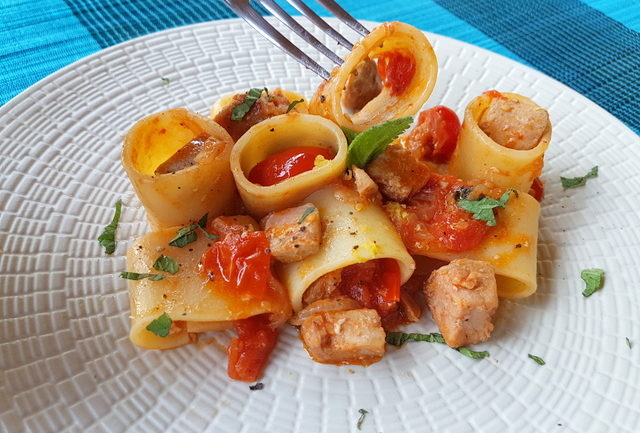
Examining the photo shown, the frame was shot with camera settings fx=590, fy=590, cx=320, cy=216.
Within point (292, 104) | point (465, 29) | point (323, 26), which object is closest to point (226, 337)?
point (292, 104)

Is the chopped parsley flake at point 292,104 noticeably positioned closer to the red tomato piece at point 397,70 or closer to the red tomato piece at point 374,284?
the red tomato piece at point 397,70

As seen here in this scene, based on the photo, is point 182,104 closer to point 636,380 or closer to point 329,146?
point 329,146

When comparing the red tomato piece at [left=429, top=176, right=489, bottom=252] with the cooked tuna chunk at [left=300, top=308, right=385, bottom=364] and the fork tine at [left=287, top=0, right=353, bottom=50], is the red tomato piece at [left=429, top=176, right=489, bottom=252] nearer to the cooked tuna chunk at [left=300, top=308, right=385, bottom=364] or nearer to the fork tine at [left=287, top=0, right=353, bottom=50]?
the cooked tuna chunk at [left=300, top=308, right=385, bottom=364]

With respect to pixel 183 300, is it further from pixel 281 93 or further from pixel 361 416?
pixel 281 93

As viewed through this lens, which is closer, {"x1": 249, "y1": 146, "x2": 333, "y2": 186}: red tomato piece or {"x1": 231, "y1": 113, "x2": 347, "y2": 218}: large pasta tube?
{"x1": 231, "y1": 113, "x2": 347, "y2": 218}: large pasta tube

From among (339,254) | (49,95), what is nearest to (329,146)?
(339,254)

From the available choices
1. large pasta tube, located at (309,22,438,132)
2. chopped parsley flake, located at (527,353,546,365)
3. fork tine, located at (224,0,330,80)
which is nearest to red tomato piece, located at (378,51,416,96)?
large pasta tube, located at (309,22,438,132)

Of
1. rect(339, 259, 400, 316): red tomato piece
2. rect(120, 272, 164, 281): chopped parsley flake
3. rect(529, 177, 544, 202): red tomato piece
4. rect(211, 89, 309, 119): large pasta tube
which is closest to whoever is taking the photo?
rect(120, 272, 164, 281): chopped parsley flake
